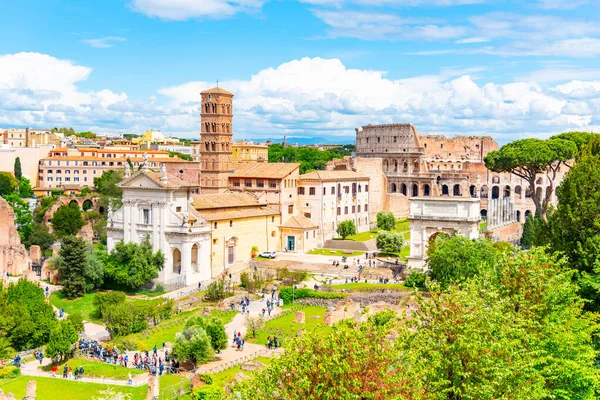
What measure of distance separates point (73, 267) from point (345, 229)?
27.3m

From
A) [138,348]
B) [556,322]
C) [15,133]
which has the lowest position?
[138,348]

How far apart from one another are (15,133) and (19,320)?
114 meters

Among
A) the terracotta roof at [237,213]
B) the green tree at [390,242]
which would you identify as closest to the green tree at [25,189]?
the terracotta roof at [237,213]

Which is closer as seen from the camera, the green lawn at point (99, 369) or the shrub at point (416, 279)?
the green lawn at point (99, 369)

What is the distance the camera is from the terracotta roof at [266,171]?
207 ft

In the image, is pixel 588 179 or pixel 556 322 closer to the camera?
pixel 556 322

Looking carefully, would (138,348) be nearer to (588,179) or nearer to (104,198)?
(588,179)

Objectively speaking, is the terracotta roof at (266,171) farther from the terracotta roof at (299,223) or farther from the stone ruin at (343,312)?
the stone ruin at (343,312)

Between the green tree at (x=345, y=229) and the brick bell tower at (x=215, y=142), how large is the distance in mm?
11954

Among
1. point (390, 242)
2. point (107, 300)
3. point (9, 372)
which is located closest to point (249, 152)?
point (390, 242)

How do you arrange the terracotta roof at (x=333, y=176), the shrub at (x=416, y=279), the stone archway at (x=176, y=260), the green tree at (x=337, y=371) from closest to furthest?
1. the green tree at (x=337, y=371)
2. the shrub at (x=416, y=279)
3. the stone archway at (x=176, y=260)
4. the terracotta roof at (x=333, y=176)

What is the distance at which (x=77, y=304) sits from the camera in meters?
47.1

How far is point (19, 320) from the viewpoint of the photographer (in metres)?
36.6

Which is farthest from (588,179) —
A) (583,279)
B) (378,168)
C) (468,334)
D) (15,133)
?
(15,133)
